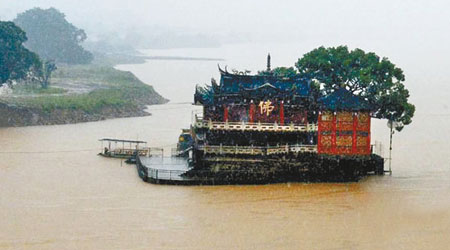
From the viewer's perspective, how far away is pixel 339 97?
37.9 meters

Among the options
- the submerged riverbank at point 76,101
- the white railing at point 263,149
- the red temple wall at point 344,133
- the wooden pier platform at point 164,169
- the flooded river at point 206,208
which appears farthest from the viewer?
the submerged riverbank at point 76,101

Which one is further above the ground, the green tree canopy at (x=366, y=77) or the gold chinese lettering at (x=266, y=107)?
the green tree canopy at (x=366, y=77)

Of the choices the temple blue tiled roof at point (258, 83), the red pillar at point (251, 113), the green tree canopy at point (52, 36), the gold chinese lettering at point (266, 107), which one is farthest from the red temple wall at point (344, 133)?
the green tree canopy at point (52, 36)

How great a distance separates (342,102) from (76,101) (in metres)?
36.7

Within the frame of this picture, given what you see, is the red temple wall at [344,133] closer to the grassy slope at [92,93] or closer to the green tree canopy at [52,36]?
the grassy slope at [92,93]

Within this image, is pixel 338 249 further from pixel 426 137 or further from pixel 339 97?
pixel 426 137

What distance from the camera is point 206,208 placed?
31531mm

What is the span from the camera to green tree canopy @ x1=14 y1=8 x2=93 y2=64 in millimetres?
113375

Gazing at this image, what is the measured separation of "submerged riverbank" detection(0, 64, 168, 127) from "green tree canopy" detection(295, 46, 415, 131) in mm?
25549

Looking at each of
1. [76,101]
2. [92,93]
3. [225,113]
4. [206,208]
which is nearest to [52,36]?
[92,93]

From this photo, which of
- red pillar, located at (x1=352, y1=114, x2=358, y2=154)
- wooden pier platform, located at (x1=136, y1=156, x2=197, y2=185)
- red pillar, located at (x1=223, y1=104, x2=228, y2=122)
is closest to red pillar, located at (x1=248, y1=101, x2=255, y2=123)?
red pillar, located at (x1=223, y1=104, x2=228, y2=122)

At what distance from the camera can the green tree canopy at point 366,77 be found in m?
42.4

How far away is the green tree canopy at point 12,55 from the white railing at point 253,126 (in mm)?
30766

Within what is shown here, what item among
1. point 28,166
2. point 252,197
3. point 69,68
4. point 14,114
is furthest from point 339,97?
point 69,68
